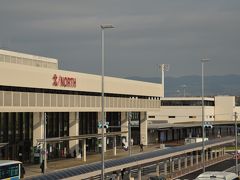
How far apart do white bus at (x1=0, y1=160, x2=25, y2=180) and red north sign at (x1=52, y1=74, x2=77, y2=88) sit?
690 inches

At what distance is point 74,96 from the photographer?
64688 millimetres

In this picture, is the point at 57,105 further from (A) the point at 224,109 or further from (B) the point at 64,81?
(A) the point at 224,109

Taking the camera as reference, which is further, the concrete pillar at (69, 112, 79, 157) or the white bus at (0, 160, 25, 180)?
the concrete pillar at (69, 112, 79, 157)

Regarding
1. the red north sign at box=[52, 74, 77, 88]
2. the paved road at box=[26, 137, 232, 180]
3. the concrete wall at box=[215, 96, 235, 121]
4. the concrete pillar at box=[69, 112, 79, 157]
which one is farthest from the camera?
the concrete wall at box=[215, 96, 235, 121]

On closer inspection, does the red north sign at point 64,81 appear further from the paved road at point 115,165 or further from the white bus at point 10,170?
the white bus at point 10,170

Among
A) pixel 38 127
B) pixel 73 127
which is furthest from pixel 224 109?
pixel 38 127

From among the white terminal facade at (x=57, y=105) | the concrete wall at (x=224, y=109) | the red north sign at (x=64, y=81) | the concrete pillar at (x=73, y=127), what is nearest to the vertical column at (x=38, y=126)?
the white terminal facade at (x=57, y=105)

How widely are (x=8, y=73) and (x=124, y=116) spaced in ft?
121

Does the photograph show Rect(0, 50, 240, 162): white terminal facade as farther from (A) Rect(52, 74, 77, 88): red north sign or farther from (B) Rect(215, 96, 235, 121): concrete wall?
(B) Rect(215, 96, 235, 121): concrete wall

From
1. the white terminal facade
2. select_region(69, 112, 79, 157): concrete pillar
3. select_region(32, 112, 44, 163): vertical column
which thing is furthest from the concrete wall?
select_region(32, 112, 44, 163): vertical column

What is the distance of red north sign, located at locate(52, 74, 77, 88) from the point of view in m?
60.2

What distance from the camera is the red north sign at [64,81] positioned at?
2372 inches

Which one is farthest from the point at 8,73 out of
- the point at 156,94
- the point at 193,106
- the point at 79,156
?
the point at 193,106

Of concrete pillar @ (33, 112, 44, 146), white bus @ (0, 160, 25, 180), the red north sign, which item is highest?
the red north sign
